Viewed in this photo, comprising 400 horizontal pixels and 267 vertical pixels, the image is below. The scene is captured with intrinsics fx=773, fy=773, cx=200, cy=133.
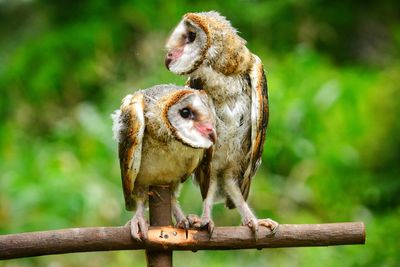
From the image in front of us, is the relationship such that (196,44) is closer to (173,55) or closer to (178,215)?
(173,55)

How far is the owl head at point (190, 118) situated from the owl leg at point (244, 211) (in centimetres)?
36

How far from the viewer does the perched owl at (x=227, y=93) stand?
2.64 metres

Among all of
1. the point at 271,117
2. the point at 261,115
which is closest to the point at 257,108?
the point at 261,115

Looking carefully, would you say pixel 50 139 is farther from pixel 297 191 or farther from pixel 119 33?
pixel 297 191

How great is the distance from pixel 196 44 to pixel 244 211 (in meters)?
0.68

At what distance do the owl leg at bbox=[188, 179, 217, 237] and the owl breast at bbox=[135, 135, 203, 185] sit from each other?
16 centimetres

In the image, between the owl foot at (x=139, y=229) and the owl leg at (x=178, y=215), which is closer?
the owl foot at (x=139, y=229)

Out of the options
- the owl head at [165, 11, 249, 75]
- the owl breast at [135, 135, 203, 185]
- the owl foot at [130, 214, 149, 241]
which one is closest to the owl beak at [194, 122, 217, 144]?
the owl breast at [135, 135, 203, 185]

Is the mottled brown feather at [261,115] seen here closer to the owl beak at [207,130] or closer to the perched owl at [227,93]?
the perched owl at [227,93]

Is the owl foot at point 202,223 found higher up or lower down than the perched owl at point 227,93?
lower down

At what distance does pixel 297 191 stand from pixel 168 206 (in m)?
2.91

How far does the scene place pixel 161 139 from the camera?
262 cm

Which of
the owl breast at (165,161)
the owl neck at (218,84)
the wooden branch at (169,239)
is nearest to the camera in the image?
the wooden branch at (169,239)

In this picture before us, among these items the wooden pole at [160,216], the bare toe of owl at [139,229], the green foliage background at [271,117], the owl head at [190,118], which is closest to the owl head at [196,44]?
the owl head at [190,118]
